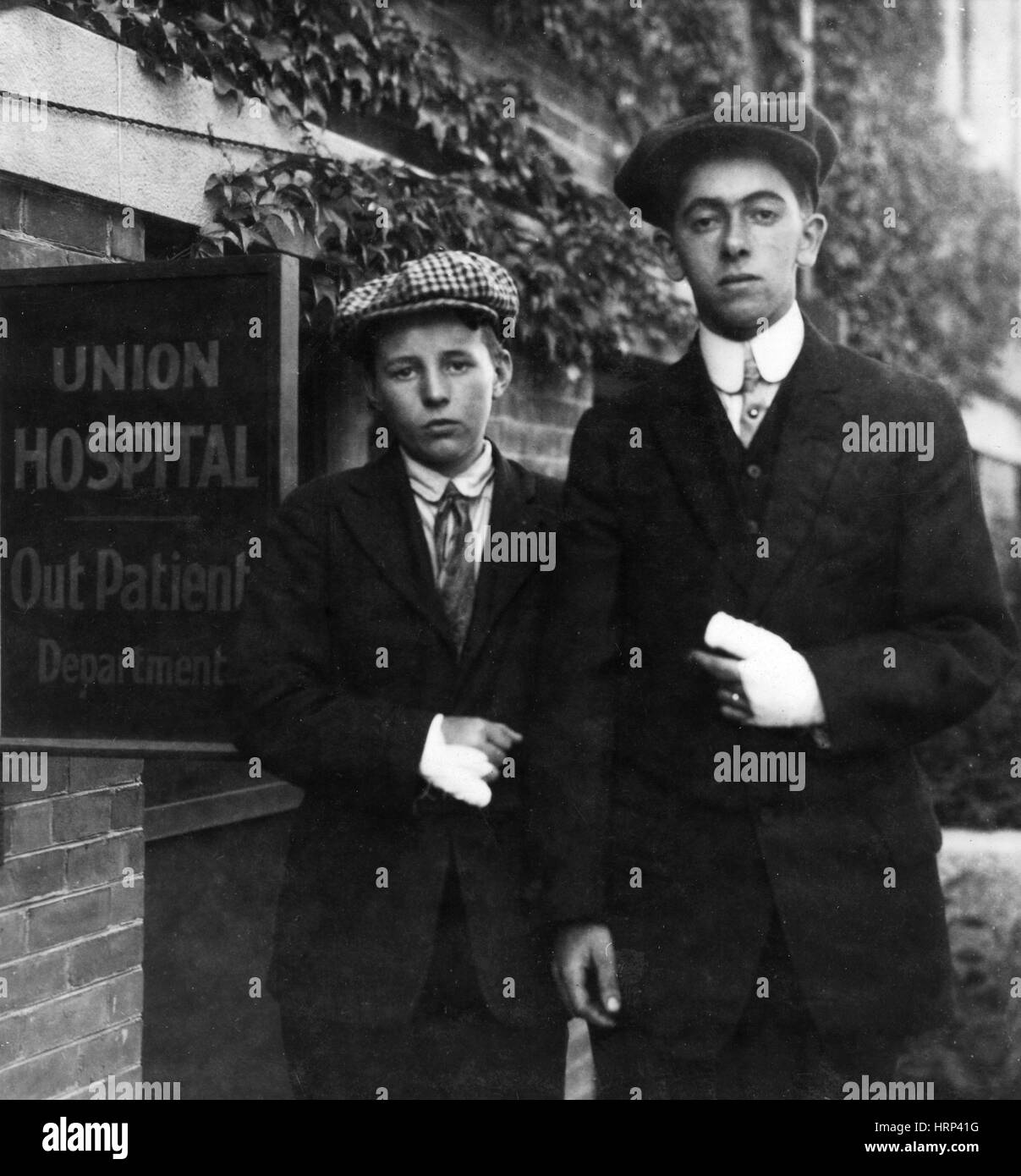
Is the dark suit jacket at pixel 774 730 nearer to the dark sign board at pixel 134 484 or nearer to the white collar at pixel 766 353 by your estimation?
the white collar at pixel 766 353

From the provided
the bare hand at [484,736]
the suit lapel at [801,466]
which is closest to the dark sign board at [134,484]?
the bare hand at [484,736]

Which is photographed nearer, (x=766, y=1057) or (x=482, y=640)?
(x=766, y=1057)

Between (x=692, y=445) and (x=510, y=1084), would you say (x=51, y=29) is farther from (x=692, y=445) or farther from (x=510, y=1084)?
(x=510, y=1084)

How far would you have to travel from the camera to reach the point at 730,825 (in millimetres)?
2355

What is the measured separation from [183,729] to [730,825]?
3.50 ft

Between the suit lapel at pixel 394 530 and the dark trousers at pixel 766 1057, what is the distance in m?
0.84

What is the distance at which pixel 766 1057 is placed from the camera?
2346 mm

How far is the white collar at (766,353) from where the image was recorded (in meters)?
2.37

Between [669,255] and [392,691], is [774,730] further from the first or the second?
[669,255]

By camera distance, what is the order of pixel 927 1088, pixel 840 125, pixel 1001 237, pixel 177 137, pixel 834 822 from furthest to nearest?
pixel 840 125 → pixel 1001 237 → pixel 177 137 → pixel 927 1088 → pixel 834 822

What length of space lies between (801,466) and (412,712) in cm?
85

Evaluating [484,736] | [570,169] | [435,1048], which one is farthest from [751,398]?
[570,169]

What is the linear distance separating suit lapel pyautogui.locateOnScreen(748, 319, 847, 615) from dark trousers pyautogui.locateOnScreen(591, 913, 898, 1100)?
24.9 inches

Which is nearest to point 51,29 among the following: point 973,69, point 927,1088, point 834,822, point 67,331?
point 67,331
